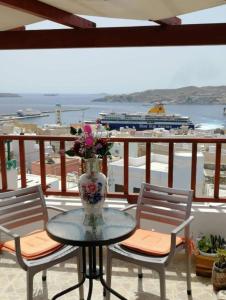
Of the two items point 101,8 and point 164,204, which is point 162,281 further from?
point 101,8

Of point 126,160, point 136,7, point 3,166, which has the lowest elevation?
point 3,166

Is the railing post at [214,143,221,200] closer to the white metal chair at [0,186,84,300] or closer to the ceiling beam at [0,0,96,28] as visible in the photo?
the white metal chair at [0,186,84,300]

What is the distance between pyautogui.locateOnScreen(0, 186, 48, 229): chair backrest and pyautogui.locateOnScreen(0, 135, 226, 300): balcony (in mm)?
586

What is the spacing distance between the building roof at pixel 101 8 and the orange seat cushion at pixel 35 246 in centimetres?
187

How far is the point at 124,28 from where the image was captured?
353 cm

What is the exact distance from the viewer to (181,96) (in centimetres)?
1574

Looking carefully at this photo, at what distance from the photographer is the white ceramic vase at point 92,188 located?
7.66 feet

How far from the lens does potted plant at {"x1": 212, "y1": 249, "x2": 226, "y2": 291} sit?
103 inches

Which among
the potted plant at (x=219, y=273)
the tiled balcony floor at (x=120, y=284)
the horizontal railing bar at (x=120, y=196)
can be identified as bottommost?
the tiled balcony floor at (x=120, y=284)

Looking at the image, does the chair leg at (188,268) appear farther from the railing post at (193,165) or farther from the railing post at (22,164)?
the railing post at (22,164)

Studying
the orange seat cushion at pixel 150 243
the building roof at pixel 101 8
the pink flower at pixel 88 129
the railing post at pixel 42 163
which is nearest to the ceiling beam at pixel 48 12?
the building roof at pixel 101 8

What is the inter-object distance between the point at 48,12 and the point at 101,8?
520 millimetres

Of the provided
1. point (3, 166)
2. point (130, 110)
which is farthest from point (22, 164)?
point (130, 110)

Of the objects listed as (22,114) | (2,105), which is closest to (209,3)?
(22,114)
